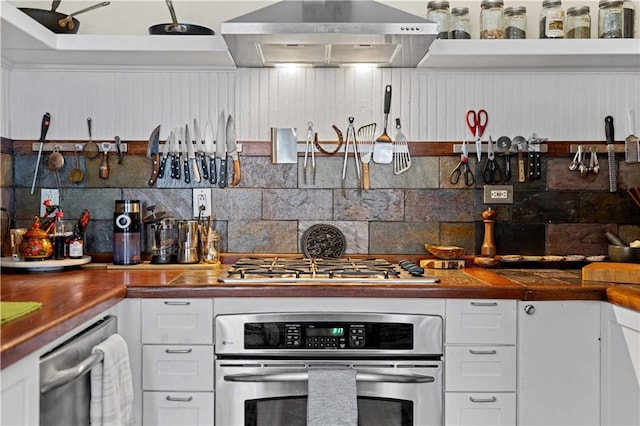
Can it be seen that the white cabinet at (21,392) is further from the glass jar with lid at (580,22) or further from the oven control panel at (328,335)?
the glass jar with lid at (580,22)

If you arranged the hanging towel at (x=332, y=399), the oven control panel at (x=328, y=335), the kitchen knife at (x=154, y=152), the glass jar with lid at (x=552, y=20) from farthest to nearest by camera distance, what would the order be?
the kitchen knife at (x=154, y=152), the glass jar with lid at (x=552, y=20), the oven control panel at (x=328, y=335), the hanging towel at (x=332, y=399)

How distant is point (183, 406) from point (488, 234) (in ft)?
4.98

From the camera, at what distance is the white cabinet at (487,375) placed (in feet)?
7.69

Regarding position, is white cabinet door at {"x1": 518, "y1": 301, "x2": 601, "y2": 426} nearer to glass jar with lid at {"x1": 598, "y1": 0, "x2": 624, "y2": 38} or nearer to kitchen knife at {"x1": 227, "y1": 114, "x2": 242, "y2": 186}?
glass jar with lid at {"x1": 598, "y1": 0, "x2": 624, "y2": 38}

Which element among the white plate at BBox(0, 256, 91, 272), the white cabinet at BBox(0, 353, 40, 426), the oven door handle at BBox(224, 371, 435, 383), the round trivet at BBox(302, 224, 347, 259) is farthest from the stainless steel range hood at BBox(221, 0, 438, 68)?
the white cabinet at BBox(0, 353, 40, 426)

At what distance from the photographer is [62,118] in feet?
9.91

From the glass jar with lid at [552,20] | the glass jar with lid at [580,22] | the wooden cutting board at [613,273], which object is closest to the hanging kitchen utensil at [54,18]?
the glass jar with lid at [552,20]

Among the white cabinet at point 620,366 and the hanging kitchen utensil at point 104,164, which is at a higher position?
the hanging kitchen utensil at point 104,164

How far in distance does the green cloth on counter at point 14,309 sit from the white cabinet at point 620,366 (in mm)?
1823

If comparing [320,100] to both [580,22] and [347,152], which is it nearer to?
[347,152]

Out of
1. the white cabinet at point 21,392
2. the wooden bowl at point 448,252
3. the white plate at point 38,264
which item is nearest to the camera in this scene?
the white cabinet at point 21,392

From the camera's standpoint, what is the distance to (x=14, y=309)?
5.57 ft

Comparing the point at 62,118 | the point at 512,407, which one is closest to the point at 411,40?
the point at 512,407

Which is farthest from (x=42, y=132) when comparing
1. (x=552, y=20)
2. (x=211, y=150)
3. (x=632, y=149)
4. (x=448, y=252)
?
(x=632, y=149)
